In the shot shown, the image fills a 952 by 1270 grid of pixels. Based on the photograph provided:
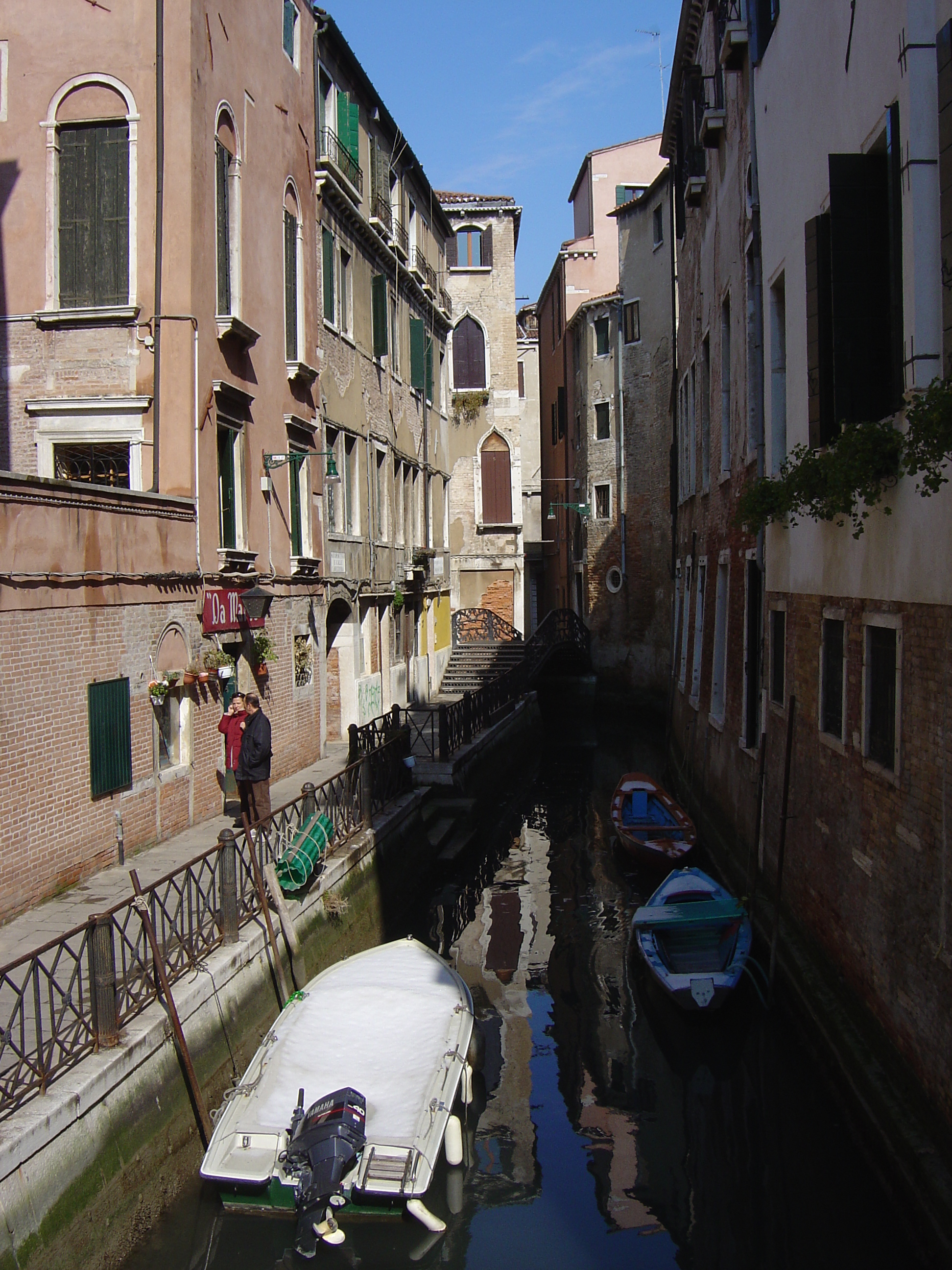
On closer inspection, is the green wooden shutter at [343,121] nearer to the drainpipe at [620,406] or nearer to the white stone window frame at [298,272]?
the white stone window frame at [298,272]

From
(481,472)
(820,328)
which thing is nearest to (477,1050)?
(820,328)

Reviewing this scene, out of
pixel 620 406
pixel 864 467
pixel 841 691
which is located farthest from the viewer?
pixel 620 406

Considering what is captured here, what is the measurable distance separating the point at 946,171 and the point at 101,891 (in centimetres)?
771

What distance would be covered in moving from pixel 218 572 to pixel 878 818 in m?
7.61

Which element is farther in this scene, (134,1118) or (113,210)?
(113,210)

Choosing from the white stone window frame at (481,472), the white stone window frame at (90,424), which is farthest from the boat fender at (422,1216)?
the white stone window frame at (481,472)

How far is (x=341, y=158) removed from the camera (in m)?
16.9

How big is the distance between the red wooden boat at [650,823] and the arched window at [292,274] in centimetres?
747

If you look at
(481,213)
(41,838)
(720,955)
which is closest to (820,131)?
(720,955)

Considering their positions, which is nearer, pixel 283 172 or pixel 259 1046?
pixel 259 1046

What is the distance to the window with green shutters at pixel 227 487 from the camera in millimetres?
12344

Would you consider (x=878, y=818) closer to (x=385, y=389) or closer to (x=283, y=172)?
(x=283, y=172)

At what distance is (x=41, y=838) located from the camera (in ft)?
27.8

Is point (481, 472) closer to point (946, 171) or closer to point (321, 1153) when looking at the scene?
point (946, 171)
